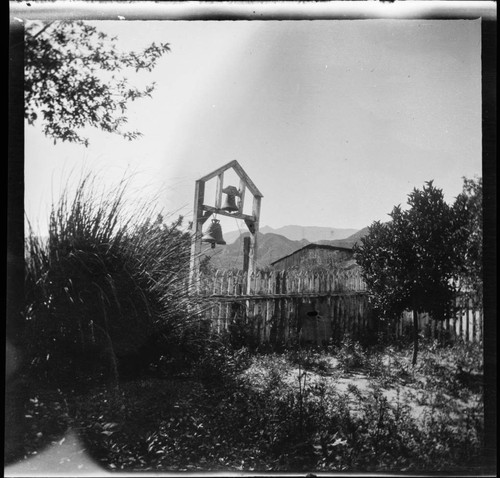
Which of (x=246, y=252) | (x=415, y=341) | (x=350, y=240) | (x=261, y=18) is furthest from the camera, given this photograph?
(x=246, y=252)

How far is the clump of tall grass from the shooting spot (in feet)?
8.95

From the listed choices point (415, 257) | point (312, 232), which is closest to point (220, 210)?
point (312, 232)

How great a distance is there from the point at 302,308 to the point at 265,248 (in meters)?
0.62

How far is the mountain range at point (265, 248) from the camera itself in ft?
9.90

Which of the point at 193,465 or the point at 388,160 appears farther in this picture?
the point at 388,160

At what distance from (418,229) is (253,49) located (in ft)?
6.74

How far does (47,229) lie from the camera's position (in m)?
2.77

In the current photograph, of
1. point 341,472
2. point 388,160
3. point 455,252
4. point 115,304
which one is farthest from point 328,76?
point 341,472

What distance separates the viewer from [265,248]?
3.10 metres

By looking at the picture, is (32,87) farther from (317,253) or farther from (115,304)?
(317,253)

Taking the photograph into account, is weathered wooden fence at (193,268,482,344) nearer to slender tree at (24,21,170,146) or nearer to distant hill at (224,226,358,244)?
distant hill at (224,226,358,244)

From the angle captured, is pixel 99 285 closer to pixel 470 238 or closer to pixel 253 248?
pixel 253 248

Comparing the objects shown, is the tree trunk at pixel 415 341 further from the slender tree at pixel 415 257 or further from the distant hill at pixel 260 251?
the distant hill at pixel 260 251

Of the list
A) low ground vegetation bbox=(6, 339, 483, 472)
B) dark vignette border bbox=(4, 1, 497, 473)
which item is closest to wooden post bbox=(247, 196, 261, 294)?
low ground vegetation bbox=(6, 339, 483, 472)
